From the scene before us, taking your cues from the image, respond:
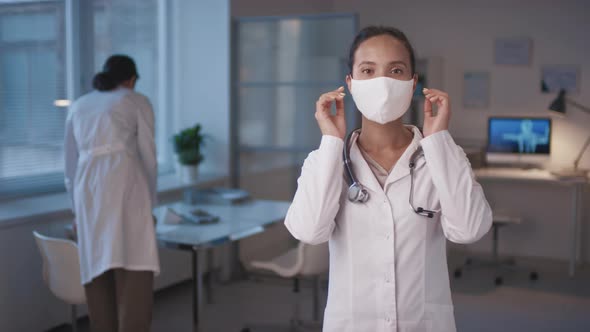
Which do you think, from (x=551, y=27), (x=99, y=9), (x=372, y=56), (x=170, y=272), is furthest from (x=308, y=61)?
(x=372, y=56)

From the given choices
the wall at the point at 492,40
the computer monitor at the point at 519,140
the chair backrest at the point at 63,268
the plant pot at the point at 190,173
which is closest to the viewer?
the chair backrest at the point at 63,268

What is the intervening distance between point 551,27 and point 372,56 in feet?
16.8

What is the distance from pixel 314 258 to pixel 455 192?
2.27 metres

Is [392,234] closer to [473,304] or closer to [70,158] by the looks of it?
[70,158]

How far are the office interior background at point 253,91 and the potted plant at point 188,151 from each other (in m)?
0.15

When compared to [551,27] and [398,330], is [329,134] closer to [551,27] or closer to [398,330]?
[398,330]

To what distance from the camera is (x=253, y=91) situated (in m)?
5.31

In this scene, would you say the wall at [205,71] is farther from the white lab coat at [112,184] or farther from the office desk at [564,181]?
the office desk at [564,181]

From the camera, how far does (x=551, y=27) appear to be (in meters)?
6.02

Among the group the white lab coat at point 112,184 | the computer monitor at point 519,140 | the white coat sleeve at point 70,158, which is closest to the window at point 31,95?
the white coat sleeve at point 70,158

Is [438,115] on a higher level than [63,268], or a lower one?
higher

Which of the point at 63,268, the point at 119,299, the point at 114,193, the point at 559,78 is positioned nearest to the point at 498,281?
the point at 559,78

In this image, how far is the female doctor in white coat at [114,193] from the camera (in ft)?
10.8

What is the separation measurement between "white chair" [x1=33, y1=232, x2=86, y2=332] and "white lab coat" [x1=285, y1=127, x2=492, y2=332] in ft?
6.78
